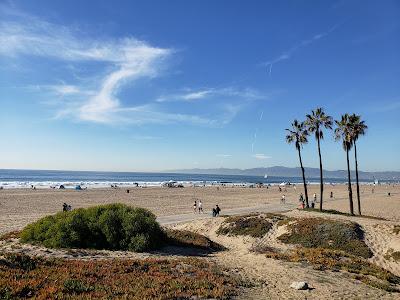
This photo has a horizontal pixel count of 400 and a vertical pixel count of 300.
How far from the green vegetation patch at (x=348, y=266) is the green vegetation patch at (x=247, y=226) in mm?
6911

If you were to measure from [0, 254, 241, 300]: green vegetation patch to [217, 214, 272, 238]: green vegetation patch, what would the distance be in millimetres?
13029

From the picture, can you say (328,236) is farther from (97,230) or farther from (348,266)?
(97,230)

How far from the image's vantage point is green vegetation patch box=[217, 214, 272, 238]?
3000cm

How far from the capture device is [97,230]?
2203 centimetres

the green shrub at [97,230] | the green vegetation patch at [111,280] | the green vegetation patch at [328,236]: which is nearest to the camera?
the green vegetation patch at [111,280]

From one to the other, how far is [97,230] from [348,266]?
13.7 m

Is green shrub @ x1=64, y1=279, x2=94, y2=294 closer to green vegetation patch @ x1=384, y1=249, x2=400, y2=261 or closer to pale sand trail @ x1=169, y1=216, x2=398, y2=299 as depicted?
pale sand trail @ x1=169, y1=216, x2=398, y2=299

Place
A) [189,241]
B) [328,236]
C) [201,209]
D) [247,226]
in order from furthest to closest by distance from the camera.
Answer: [201,209]
[247,226]
[328,236]
[189,241]

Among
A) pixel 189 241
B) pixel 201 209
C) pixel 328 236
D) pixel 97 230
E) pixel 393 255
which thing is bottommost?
pixel 393 255

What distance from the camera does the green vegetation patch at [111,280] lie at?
1143 cm

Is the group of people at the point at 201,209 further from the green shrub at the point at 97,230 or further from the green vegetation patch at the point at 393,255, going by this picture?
the green vegetation patch at the point at 393,255

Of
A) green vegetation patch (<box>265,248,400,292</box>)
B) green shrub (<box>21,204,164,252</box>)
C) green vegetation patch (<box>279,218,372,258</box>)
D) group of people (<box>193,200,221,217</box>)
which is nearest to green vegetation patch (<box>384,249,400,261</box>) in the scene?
green vegetation patch (<box>279,218,372,258</box>)

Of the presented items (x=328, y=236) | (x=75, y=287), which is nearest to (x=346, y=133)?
(x=328, y=236)

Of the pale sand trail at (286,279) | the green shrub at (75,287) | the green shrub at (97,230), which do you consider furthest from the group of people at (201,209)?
the green shrub at (75,287)
